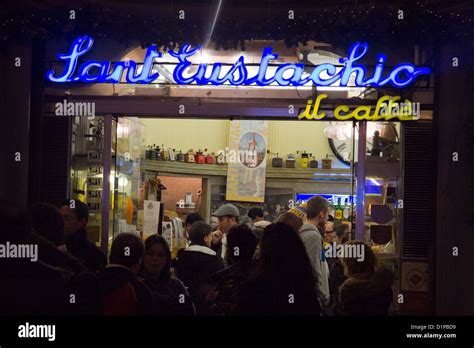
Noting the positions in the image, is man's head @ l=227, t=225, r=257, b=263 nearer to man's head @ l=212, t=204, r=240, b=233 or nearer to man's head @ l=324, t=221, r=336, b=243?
man's head @ l=212, t=204, r=240, b=233

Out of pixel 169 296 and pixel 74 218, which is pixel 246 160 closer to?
pixel 74 218

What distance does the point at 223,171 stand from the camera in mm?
12234

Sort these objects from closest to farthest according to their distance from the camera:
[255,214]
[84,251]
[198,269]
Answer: [84,251]
[198,269]
[255,214]

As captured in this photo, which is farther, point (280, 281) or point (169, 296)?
point (169, 296)

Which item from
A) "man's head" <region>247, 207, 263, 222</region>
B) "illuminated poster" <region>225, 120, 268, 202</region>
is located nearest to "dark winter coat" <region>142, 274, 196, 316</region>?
"man's head" <region>247, 207, 263, 222</region>

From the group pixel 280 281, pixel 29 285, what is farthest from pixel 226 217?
pixel 29 285

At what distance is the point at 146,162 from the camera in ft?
37.7

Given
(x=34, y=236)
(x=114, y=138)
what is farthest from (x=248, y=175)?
(x=34, y=236)

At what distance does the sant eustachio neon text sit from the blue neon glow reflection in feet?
0.81

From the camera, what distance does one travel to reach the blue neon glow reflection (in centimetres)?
889

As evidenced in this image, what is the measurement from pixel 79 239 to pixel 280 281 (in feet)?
8.42

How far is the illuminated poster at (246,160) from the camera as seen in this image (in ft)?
39.2

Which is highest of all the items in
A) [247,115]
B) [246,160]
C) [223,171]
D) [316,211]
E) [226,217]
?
[247,115]

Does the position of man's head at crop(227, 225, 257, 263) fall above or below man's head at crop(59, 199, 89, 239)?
below
